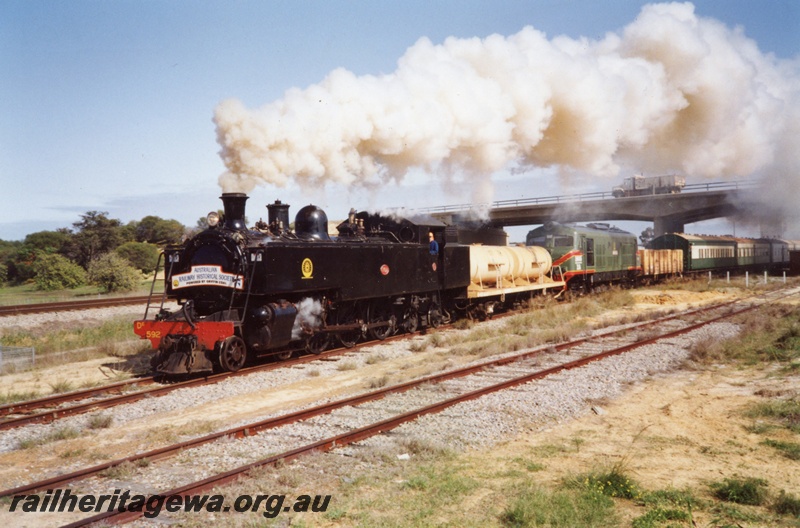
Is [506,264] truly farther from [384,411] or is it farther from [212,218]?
[384,411]

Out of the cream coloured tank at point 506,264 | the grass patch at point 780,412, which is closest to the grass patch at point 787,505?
the grass patch at point 780,412

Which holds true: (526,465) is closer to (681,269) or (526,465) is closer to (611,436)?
(611,436)

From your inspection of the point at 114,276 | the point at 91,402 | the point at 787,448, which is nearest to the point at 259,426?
the point at 91,402

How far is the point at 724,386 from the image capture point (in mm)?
10367

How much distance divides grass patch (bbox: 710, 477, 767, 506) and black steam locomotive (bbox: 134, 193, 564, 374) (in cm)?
793

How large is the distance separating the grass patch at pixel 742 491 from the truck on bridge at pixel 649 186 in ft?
149

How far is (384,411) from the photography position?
8.60 meters

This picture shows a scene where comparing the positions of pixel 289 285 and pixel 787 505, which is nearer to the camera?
pixel 787 505

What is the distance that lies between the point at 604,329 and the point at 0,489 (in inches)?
597

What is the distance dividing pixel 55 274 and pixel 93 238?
60.2 ft

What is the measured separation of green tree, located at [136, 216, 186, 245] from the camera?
6581 centimetres

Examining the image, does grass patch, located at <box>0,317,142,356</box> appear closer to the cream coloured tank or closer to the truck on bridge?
the cream coloured tank

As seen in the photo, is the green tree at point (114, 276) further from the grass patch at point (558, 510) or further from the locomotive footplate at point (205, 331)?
the grass patch at point (558, 510)

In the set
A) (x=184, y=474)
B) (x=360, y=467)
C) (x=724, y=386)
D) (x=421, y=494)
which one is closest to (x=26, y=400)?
(x=184, y=474)
